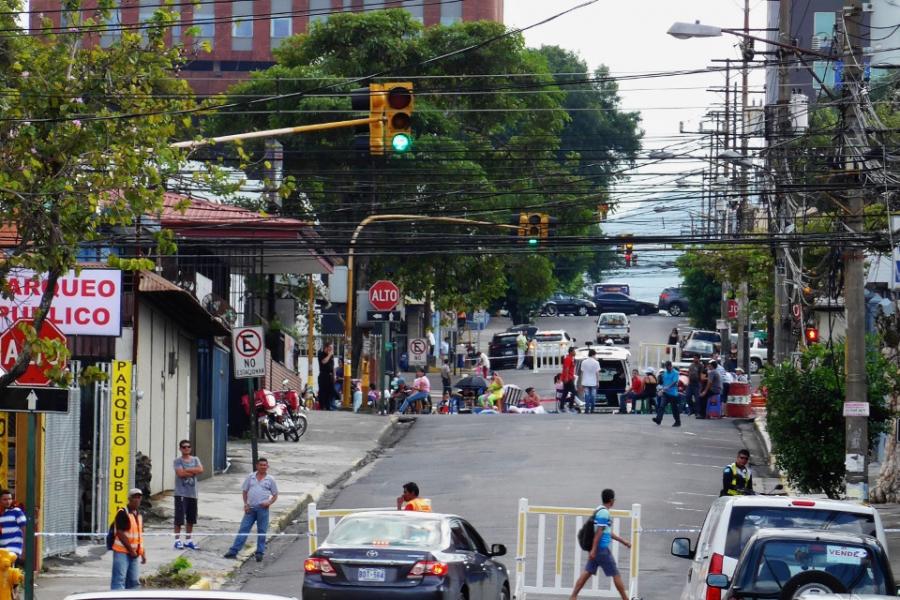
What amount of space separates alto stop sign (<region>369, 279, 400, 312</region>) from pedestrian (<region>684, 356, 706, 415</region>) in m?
8.48

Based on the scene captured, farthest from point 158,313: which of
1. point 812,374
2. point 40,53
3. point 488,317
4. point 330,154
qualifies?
point 488,317

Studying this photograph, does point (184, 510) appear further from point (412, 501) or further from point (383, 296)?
point (383, 296)

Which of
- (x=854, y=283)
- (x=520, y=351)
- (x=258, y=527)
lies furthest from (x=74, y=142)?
(x=520, y=351)

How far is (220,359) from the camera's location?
33.8 m

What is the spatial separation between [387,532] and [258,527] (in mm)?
7020

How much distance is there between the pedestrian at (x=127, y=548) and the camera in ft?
58.3

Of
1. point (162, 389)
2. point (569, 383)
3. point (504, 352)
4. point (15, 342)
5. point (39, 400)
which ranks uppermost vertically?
point (15, 342)

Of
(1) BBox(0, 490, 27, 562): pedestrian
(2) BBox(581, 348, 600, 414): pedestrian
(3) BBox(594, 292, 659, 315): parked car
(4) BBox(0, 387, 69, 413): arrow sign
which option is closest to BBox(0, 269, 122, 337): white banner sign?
(1) BBox(0, 490, 27, 562): pedestrian

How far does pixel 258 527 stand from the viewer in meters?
22.5

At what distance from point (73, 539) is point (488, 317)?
87.4 meters

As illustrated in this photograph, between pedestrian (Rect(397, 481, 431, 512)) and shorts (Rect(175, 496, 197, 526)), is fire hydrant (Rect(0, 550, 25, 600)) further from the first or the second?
shorts (Rect(175, 496, 197, 526))

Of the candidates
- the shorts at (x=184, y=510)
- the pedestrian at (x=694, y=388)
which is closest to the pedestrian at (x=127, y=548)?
the shorts at (x=184, y=510)

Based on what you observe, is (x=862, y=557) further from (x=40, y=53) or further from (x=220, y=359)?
(x=220, y=359)

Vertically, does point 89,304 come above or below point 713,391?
above
